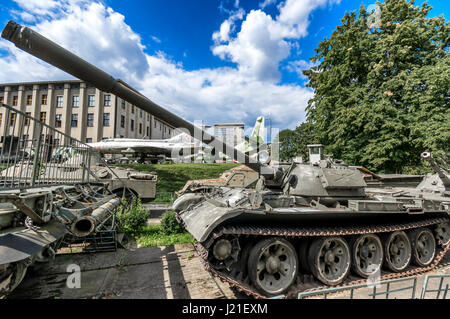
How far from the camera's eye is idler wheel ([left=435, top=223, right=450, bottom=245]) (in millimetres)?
6391

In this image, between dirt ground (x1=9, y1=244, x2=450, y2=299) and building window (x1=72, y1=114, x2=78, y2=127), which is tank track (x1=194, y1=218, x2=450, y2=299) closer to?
dirt ground (x1=9, y1=244, x2=450, y2=299)

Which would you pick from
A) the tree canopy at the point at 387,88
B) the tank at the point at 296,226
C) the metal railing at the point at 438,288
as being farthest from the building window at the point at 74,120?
the metal railing at the point at 438,288

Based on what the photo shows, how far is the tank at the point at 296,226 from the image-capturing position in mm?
3797

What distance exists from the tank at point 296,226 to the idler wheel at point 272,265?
17mm

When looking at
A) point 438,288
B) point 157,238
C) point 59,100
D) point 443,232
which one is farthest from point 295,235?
point 59,100

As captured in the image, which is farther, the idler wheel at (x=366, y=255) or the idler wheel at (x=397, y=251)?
the idler wheel at (x=397, y=251)

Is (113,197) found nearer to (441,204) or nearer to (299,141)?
(441,204)

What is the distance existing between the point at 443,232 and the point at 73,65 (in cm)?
927

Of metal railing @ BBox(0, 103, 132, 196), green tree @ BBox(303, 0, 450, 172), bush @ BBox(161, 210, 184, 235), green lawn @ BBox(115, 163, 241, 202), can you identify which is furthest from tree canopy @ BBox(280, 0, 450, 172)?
metal railing @ BBox(0, 103, 132, 196)

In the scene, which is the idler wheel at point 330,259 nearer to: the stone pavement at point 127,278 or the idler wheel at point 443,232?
the stone pavement at point 127,278

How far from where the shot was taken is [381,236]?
18.2ft

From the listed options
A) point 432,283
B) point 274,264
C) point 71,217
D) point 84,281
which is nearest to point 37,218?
point 71,217

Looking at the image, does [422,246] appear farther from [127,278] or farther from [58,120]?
[58,120]
